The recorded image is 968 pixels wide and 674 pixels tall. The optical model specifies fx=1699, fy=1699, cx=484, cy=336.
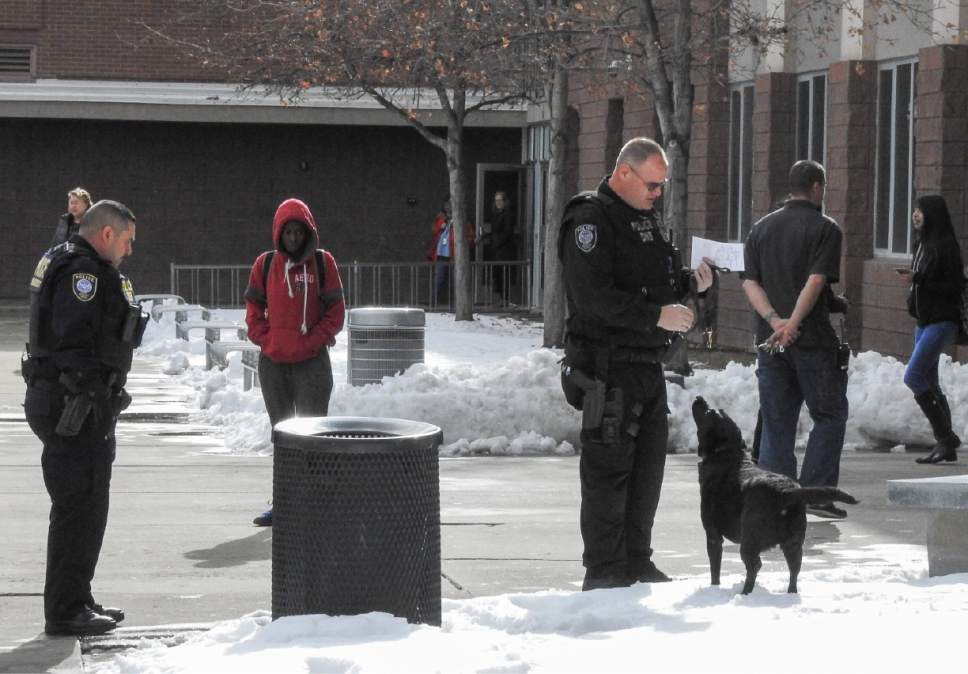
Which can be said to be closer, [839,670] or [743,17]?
[839,670]

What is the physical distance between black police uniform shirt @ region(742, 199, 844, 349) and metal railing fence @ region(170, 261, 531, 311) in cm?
1972

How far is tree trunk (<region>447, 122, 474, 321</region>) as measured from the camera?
26.4 m

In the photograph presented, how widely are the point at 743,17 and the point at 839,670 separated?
→ 12986mm

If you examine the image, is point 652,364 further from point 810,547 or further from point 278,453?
point 810,547

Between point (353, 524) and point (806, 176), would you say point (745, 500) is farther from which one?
point (806, 176)

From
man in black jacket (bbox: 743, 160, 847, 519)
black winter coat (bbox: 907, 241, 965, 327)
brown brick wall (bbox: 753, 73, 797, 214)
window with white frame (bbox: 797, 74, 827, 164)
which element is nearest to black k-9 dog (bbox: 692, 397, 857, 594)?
man in black jacket (bbox: 743, 160, 847, 519)

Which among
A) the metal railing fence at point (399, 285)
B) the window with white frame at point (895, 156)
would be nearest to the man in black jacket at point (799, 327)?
the window with white frame at point (895, 156)

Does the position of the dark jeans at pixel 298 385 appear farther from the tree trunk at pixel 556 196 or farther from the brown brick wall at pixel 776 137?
the tree trunk at pixel 556 196

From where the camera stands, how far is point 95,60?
110 feet

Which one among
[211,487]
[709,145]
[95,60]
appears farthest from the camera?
[95,60]

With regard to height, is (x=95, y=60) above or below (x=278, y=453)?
above

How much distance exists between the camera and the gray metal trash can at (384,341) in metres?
15.2

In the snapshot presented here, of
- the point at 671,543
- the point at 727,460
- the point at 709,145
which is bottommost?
the point at 671,543

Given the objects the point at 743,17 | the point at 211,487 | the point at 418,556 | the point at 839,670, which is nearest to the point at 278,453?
the point at 418,556
